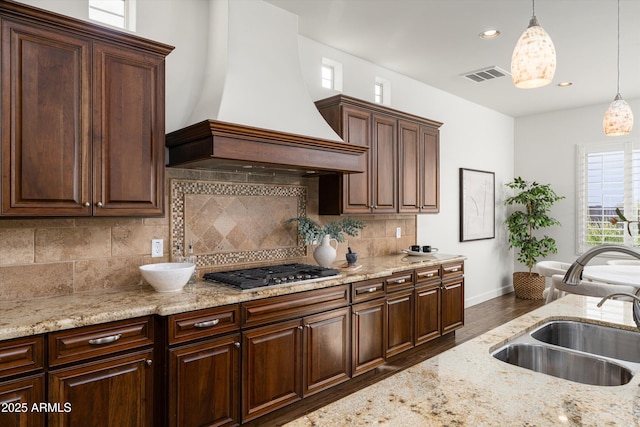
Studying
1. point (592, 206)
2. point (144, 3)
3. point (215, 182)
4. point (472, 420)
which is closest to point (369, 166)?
point (215, 182)

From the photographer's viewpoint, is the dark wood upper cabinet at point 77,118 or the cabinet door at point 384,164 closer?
the dark wood upper cabinet at point 77,118

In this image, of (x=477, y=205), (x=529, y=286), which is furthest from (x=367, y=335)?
(x=529, y=286)

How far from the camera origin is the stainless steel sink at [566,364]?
1370mm

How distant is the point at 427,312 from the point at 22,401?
331 centimetres

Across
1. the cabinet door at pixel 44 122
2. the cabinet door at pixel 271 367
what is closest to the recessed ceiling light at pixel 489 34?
the cabinet door at pixel 271 367

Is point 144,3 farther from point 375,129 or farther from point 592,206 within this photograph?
point 592,206

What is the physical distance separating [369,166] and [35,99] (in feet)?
8.66

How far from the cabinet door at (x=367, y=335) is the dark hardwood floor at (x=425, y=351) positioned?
0.11 meters

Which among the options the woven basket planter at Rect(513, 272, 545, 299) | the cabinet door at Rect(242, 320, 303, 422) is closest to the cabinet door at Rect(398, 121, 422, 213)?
the cabinet door at Rect(242, 320, 303, 422)

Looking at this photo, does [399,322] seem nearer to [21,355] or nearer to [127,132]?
[127,132]

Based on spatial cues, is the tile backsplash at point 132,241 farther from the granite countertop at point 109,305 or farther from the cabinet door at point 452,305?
the cabinet door at point 452,305

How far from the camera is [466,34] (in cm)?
374

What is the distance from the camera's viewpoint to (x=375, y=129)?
3920 mm

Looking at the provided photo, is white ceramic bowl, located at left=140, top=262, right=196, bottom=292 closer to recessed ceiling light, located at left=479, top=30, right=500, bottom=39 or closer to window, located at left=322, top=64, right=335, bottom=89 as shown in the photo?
window, located at left=322, top=64, right=335, bottom=89
